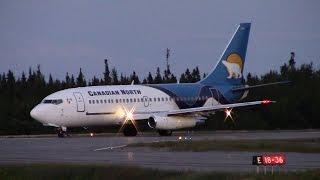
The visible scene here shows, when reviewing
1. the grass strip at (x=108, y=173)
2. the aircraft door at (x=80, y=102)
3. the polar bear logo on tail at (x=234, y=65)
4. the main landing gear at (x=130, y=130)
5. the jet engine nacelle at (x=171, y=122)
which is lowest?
the grass strip at (x=108, y=173)

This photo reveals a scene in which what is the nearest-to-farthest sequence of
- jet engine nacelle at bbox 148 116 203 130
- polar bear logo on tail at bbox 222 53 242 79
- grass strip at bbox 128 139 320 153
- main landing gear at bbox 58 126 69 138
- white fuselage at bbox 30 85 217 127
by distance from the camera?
1. grass strip at bbox 128 139 320 153
2. white fuselage at bbox 30 85 217 127
3. main landing gear at bbox 58 126 69 138
4. jet engine nacelle at bbox 148 116 203 130
5. polar bear logo on tail at bbox 222 53 242 79

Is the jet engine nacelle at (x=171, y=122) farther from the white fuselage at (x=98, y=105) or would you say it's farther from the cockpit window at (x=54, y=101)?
the cockpit window at (x=54, y=101)

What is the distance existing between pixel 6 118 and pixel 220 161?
146ft

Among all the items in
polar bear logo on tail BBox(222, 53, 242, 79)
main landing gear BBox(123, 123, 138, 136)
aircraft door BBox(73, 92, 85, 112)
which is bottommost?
main landing gear BBox(123, 123, 138, 136)

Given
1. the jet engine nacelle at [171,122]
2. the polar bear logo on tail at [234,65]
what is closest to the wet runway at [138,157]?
the jet engine nacelle at [171,122]

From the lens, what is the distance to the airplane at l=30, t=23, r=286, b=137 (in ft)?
205

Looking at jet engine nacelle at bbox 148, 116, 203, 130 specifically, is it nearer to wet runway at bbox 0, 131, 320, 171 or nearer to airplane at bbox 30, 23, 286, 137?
airplane at bbox 30, 23, 286, 137

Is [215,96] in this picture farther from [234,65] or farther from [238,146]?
[238,146]

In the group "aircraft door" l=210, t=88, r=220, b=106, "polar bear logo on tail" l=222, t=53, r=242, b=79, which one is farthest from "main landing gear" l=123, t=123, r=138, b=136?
"polar bear logo on tail" l=222, t=53, r=242, b=79

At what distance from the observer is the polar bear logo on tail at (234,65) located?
72.3 m

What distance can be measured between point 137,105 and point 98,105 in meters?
3.24

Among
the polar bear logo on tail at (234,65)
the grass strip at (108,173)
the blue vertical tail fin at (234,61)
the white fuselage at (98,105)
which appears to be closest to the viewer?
the grass strip at (108,173)

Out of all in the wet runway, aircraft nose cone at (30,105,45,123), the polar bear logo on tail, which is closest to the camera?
the wet runway

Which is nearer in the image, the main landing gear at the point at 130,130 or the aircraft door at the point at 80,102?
the aircraft door at the point at 80,102
